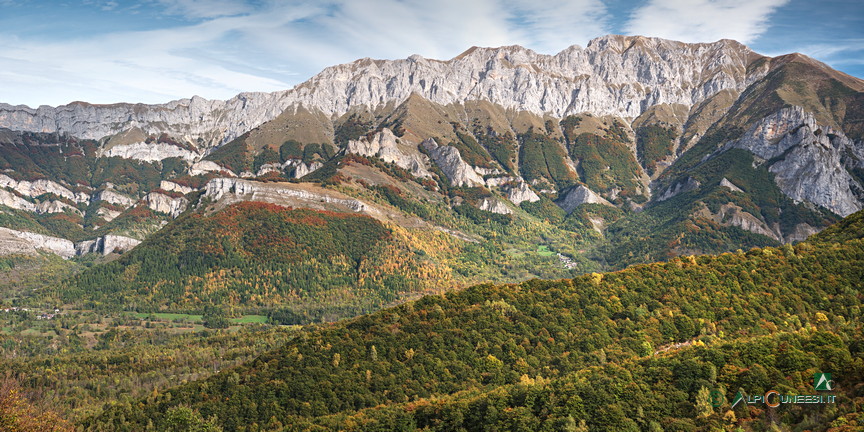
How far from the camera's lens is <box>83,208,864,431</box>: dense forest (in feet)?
199

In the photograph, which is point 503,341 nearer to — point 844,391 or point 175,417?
point 844,391

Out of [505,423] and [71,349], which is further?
[71,349]

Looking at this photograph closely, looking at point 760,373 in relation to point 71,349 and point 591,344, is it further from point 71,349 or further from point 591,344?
point 71,349

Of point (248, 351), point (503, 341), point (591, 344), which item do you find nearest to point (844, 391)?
point (591, 344)

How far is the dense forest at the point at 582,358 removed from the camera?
2389 inches

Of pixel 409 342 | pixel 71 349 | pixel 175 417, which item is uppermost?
pixel 409 342

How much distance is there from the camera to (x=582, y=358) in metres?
91.6

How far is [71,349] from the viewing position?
195375mm

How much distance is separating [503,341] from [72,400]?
391ft

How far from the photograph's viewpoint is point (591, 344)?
9538 centimetres

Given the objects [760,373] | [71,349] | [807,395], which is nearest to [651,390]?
[760,373]

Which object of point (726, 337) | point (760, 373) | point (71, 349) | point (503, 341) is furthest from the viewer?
point (71, 349)

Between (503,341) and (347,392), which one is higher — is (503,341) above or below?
above

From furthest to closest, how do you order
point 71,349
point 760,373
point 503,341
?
1. point 71,349
2. point 503,341
3. point 760,373
